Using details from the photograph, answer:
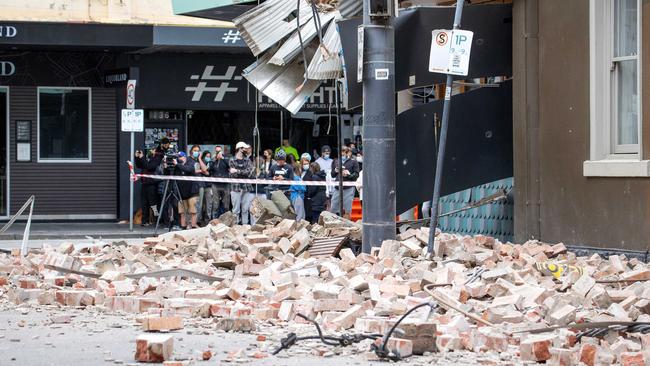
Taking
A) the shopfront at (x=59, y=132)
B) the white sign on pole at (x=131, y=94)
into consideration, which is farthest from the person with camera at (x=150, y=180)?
the white sign on pole at (x=131, y=94)

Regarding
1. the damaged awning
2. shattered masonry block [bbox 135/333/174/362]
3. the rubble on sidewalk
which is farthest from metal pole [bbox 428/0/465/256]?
the damaged awning

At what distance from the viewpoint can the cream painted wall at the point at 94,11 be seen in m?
26.8

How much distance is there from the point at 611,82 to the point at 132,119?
15.3 m

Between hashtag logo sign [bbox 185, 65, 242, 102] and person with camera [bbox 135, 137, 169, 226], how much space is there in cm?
174

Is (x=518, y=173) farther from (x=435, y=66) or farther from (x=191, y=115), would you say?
(x=191, y=115)

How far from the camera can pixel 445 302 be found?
9.41 metres

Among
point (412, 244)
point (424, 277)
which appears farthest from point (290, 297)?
point (412, 244)

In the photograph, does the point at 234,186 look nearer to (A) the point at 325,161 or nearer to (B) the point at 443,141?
(A) the point at 325,161

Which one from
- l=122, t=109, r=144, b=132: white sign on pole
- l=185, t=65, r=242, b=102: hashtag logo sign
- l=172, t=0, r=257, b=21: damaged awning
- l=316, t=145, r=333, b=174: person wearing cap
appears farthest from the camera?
l=185, t=65, r=242, b=102: hashtag logo sign

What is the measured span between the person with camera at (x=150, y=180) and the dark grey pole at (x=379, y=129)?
1519cm

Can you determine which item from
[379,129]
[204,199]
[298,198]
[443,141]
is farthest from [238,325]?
[204,199]

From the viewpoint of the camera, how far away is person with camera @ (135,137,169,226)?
90.9ft

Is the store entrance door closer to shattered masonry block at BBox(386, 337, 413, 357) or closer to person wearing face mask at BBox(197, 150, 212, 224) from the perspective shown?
person wearing face mask at BBox(197, 150, 212, 224)

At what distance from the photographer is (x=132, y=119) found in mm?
26016
